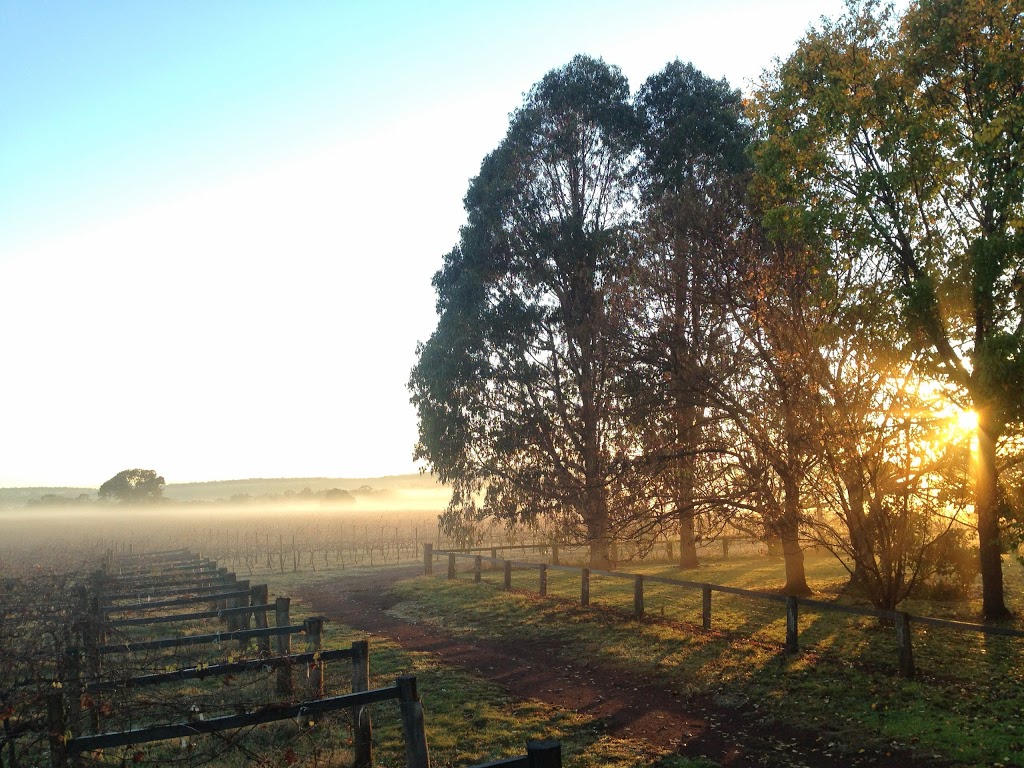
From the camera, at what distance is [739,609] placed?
20.1m

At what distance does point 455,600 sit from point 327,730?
42.6ft

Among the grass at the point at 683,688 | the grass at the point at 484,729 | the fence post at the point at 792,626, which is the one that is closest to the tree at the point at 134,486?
the grass at the point at 683,688

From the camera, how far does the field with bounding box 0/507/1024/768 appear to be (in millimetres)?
9609

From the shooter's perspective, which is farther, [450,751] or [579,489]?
[579,489]

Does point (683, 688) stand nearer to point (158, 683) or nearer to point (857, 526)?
point (857, 526)

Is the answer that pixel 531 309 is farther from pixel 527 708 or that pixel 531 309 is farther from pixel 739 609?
pixel 527 708

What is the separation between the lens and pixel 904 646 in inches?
516

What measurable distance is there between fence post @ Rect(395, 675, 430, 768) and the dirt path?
4085 mm

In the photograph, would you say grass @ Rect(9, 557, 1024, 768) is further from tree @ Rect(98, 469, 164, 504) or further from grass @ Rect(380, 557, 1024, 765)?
tree @ Rect(98, 469, 164, 504)

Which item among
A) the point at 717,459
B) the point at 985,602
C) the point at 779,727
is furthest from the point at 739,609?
the point at 779,727

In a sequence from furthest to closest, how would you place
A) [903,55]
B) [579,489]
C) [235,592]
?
[579,489] < [235,592] < [903,55]

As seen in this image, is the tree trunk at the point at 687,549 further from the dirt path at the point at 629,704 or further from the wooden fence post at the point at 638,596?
the dirt path at the point at 629,704

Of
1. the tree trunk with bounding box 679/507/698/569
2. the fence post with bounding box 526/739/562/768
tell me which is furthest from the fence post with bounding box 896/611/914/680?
the tree trunk with bounding box 679/507/698/569

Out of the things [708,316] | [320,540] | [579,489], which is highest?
[708,316]
